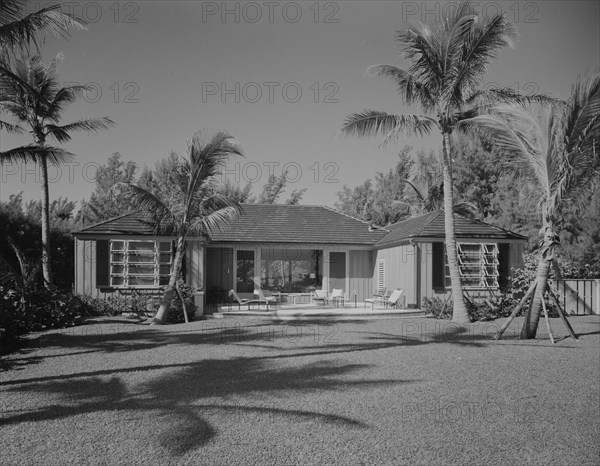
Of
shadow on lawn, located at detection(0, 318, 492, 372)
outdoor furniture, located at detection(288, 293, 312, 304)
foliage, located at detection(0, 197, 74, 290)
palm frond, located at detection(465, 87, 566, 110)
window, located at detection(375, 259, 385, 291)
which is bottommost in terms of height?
shadow on lawn, located at detection(0, 318, 492, 372)

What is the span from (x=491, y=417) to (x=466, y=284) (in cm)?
1319

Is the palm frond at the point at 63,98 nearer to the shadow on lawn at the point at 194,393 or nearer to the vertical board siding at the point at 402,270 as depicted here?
the shadow on lawn at the point at 194,393

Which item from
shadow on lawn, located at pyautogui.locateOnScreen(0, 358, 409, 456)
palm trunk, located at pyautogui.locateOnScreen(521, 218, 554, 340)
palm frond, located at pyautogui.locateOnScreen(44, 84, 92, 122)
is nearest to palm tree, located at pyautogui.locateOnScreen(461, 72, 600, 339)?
palm trunk, located at pyautogui.locateOnScreen(521, 218, 554, 340)

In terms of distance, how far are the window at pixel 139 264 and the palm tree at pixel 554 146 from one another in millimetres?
12606

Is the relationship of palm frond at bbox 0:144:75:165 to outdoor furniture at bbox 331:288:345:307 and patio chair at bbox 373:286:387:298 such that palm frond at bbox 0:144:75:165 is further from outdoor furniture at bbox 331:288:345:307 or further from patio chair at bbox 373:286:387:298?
patio chair at bbox 373:286:387:298

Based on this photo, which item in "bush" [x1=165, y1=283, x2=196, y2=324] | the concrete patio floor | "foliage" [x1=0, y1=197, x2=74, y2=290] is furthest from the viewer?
"foliage" [x1=0, y1=197, x2=74, y2=290]

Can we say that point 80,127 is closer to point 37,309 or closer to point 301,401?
point 37,309

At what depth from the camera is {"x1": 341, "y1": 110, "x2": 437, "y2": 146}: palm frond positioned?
592 inches

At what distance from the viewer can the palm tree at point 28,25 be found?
9142 mm

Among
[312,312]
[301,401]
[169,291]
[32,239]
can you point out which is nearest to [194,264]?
[169,291]

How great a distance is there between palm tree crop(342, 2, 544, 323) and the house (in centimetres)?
373

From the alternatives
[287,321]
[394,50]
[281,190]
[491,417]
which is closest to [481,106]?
[394,50]

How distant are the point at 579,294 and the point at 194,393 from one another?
52.1 feet

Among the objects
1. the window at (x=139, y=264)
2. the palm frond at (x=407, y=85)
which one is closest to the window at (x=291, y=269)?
the window at (x=139, y=264)
